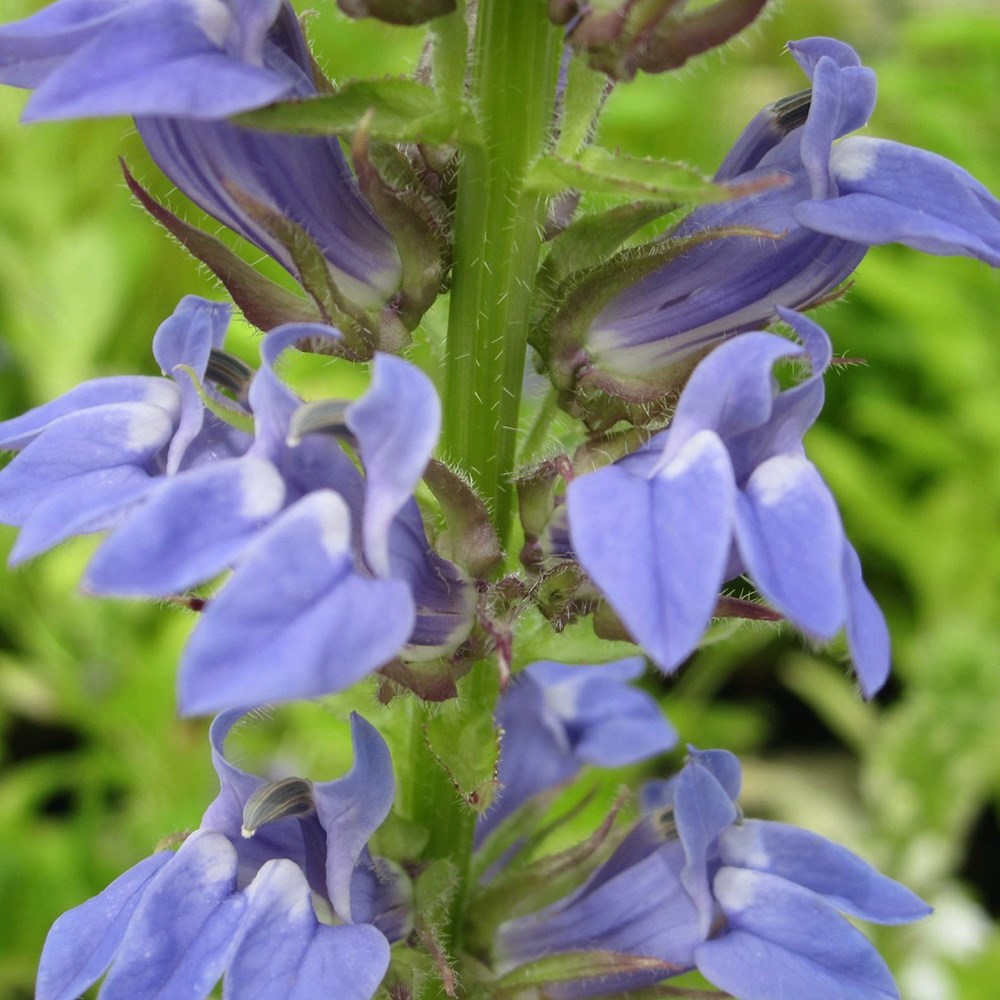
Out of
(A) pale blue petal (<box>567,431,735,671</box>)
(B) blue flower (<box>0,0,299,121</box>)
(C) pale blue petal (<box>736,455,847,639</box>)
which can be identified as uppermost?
(B) blue flower (<box>0,0,299,121</box>)

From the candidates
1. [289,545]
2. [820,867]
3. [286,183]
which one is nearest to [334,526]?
[289,545]

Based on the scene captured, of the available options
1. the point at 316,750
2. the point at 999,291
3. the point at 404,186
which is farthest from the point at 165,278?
the point at 404,186

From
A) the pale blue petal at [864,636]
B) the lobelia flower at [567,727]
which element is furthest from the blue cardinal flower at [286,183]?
the lobelia flower at [567,727]

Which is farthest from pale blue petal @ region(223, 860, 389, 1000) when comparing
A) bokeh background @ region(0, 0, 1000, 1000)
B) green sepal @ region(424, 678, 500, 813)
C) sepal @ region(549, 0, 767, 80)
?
bokeh background @ region(0, 0, 1000, 1000)

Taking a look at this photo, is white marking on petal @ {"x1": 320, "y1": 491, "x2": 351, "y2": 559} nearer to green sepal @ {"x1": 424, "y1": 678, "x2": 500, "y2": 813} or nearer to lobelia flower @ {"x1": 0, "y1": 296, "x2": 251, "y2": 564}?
lobelia flower @ {"x1": 0, "y1": 296, "x2": 251, "y2": 564}

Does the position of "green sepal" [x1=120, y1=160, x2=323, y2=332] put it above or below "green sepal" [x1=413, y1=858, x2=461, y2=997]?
above

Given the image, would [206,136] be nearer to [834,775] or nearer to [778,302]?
[778,302]

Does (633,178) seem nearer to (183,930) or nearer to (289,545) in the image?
(289,545)
